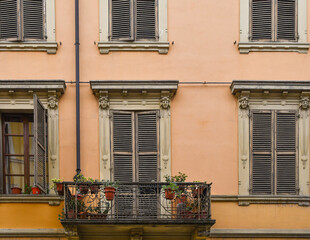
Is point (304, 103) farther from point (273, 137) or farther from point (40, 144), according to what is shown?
point (40, 144)

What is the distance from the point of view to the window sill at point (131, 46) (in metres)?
14.0

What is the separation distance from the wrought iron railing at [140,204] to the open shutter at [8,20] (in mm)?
4233

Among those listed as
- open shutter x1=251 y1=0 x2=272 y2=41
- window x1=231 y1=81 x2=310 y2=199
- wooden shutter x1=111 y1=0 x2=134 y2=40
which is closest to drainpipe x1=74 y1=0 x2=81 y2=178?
wooden shutter x1=111 y1=0 x2=134 y2=40

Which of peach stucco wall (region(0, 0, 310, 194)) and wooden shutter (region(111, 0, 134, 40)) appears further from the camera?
wooden shutter (region(111, 0, 134, 40))

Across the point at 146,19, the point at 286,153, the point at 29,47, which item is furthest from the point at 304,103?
the point at 29,47

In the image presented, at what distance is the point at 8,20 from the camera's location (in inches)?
557

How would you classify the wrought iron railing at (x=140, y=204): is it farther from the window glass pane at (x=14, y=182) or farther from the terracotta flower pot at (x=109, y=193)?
the window glass pane at (x=14, y=182)

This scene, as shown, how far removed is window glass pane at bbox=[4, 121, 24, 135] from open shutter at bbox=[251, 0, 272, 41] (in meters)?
6.28

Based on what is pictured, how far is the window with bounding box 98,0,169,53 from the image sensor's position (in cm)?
1405

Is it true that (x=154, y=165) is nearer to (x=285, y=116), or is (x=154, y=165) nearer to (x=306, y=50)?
(x=285, y=116)

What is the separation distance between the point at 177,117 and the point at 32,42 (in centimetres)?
407

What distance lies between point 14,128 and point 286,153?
680 cm

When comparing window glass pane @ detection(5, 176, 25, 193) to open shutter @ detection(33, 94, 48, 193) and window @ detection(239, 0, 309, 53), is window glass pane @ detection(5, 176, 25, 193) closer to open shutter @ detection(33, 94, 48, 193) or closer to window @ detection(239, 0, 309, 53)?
open shutter @ detection(33, 94, 48, 193)

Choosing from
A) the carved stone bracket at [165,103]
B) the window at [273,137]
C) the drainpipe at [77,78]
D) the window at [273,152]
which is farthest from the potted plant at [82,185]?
the window at [273,152]
